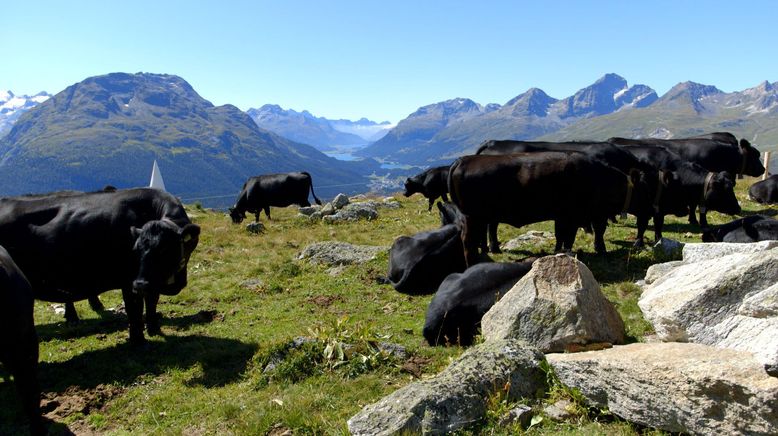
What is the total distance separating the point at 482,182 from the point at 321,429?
7827 millimetres

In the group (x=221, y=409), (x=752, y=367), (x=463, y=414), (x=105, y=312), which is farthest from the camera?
(x=105, y=312)

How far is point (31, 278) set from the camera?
30.6 feet

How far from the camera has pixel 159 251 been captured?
8633 mm

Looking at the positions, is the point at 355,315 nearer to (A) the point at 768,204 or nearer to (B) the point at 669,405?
(B) the point at 669,405

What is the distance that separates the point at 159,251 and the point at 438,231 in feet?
22.0

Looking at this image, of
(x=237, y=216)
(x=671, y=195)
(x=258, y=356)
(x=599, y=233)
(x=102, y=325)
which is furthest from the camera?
(x=237, y=216)

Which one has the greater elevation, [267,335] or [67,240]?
[67,240]

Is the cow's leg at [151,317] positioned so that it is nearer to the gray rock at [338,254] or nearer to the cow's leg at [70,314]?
the cow's leg at [70,314]

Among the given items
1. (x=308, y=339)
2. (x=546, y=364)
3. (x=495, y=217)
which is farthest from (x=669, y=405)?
(x=495, y=217)

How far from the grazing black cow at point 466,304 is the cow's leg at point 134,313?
5267 millimetres

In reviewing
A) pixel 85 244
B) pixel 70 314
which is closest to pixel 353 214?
pixel 70 314

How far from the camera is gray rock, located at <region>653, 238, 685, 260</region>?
1165cm

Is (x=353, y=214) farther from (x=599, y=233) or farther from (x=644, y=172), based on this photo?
(x=599, y=233)

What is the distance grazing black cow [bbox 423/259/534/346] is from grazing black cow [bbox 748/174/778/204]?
17.1 m
